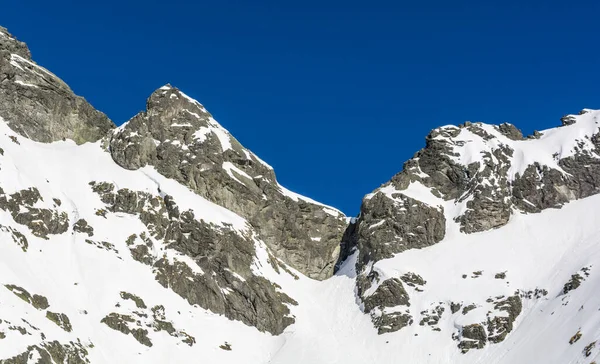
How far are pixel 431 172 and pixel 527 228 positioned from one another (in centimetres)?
1998

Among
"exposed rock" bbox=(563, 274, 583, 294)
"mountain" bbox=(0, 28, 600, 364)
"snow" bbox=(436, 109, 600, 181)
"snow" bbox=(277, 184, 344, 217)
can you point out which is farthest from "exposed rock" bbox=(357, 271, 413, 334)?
"snow" bbox=(436, 109, 600, 181)

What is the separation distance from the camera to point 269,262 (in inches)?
4188

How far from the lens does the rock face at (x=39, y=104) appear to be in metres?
106

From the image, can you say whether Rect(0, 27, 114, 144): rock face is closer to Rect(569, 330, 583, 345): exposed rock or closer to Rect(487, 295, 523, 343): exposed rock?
Rect(487, 295, 523, 343): exposed rock

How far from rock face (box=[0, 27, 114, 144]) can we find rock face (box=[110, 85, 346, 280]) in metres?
5.98

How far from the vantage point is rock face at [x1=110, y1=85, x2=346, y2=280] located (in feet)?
366

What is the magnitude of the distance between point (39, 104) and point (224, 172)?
3051 centimetres

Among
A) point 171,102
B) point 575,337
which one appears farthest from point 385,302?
point 171,102

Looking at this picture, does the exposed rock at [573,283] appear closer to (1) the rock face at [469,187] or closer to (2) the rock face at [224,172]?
(1) the rock face at [469,187]

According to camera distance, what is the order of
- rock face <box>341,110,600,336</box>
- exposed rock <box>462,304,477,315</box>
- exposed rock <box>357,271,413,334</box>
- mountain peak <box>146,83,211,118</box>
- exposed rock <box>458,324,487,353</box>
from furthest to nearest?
mountain peak <box>146,83,211,118</box>
rock face <box>341,110,600,336</box>
exposed rock <box>357,271,413,334</box>
exposed rock <box>462,304,477,315</box>
exposed rock <box>458,324,487,353</box>

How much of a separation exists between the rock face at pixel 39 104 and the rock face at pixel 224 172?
19.6ft

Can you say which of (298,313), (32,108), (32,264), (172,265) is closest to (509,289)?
(298,313)

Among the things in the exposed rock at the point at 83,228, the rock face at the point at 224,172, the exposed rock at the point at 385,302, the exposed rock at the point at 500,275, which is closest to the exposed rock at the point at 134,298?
the exposed rock at the point at 83,228

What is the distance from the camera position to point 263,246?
108 metres
